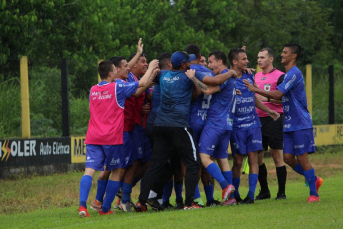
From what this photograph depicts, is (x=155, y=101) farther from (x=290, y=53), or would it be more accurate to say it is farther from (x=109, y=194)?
(x=290, y=53)

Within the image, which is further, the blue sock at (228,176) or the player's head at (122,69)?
the player's head at (122,69)

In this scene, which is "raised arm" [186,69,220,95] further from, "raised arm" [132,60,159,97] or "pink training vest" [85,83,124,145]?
"pink training vest" [85,83,124,145]

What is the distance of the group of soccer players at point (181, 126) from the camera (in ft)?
25.7

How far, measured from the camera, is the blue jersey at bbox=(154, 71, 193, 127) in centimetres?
790

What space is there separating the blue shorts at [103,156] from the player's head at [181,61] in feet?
4.91

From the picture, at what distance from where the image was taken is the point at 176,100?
7.93m

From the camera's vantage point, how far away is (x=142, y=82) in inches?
315

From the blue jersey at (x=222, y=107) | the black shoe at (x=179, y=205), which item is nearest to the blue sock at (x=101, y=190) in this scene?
the black shoe at (x=179, y=205)

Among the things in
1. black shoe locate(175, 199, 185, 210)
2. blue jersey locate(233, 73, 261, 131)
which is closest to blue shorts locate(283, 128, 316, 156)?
blue jersey locate(233, 73, 261, 131)

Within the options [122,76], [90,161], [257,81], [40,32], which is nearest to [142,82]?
[122,76]

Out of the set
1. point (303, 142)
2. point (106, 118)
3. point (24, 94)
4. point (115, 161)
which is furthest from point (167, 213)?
point (24, 94)

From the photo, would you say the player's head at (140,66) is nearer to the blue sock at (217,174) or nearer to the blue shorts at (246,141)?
the blue shorts at (246,141)

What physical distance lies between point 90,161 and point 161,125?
1.18m

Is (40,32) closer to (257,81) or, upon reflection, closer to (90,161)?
(257,81)
